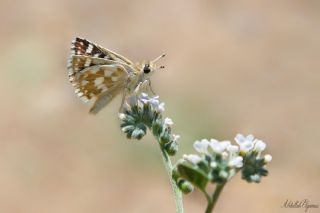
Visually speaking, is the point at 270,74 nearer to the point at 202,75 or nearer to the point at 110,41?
the point at 202,75

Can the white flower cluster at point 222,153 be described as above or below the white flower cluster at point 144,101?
below

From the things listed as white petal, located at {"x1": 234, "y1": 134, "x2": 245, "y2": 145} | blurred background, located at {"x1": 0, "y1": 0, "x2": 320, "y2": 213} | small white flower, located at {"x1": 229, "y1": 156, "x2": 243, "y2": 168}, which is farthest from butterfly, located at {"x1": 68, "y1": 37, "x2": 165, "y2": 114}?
blurred background, located at {"x1": 0, "y1": 0, "x2": 320, "y2": 213}

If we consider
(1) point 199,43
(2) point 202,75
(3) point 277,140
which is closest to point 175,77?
(2) point 202,75

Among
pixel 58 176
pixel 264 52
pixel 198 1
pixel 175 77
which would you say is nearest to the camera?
pixel 58 176

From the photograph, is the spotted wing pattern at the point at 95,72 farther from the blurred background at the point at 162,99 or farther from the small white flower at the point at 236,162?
the blurred background at the point at 162,99

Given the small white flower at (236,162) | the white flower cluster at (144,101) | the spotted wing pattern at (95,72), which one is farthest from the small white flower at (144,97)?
the small white flower at (236,162)

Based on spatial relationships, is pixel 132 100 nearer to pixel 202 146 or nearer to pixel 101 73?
pixel 101 73

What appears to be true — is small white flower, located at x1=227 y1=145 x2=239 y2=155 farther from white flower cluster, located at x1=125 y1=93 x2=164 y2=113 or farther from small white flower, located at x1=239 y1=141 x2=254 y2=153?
white flower cluster, located at x1=125 y1=93 x2=164 y2=113
